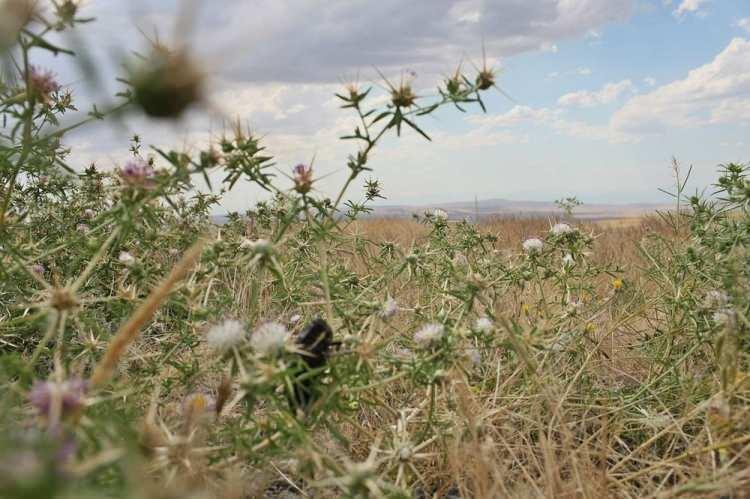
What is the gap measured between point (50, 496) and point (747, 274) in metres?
2.42

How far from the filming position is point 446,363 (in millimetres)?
1732

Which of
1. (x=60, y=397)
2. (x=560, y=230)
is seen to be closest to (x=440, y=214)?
(x=560, y=230)

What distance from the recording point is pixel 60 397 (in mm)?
1021

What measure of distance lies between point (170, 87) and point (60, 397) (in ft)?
1.79

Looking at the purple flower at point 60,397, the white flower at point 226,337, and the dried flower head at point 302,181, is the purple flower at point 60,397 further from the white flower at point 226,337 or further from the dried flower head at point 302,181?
the dried flower head at point 302,181

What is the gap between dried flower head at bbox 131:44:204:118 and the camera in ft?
3.44

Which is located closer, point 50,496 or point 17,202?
point 50,496

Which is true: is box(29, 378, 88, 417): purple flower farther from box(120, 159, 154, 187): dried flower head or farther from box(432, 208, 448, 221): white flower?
box(432, 208, 448, 221): white flower

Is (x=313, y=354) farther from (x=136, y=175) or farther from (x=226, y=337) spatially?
(x=136, y=175)

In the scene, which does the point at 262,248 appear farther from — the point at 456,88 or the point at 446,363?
the point at 456,88

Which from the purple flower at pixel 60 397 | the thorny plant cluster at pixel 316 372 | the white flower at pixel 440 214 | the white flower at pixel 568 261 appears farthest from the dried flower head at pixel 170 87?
the white flower at pixel 440 214

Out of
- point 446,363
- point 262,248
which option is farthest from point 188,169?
point 446,363

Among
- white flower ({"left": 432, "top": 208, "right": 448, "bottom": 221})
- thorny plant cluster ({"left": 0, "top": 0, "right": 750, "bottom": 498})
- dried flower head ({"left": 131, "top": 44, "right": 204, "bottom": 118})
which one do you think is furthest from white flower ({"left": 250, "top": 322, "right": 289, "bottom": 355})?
white flower ({"left": 432, "top": 208, "right": 448, "bottom": 221})

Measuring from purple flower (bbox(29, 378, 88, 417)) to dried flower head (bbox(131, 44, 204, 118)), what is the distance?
49cm
